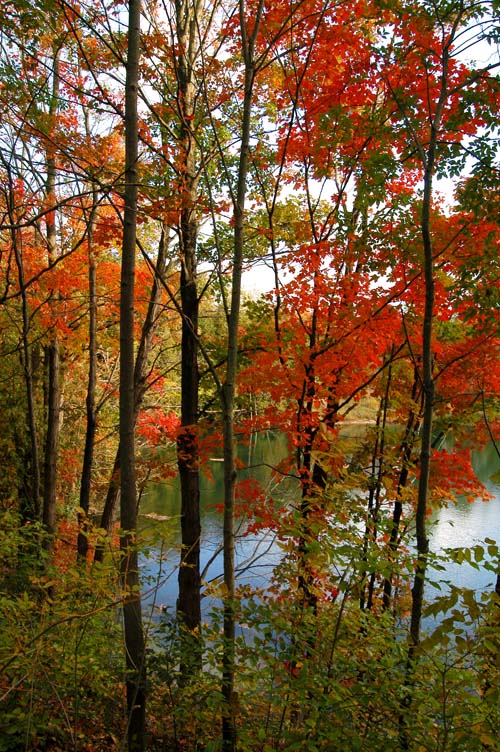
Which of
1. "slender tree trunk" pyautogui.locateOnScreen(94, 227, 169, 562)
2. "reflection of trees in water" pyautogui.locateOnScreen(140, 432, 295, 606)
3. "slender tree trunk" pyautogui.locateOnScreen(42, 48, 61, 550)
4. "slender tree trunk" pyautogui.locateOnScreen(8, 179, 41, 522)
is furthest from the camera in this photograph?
"slender tree trunk" pyautogui.locateOnScreen(42, 48, 61, 550)

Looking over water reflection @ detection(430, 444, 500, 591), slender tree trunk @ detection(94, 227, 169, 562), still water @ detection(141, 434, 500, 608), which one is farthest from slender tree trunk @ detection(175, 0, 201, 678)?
water reflection @ detection(430, 444, 500, 591)

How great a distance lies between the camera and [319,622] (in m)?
3.15

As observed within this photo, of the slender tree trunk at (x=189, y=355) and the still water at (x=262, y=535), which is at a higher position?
the slender tree trunk at (x=189, y=355)

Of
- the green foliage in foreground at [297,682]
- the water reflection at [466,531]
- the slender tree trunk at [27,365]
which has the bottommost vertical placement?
the water reflection at [466,531]

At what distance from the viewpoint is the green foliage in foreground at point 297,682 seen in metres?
2.14

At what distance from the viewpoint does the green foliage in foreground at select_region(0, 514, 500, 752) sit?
214 centimetres

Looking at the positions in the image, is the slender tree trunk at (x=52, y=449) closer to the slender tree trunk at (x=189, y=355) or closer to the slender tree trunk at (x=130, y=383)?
the slender tree trunk at (x=189, y=355)

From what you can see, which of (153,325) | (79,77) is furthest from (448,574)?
(79,77)

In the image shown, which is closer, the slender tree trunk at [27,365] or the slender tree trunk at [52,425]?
the slender tree trunk at [27,365]

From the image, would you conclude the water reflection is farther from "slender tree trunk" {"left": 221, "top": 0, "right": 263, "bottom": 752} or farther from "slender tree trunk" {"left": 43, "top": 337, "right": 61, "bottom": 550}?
"slender tree trunk" {"left": 221, "top": 0, "right": 263, "bottom": 752}

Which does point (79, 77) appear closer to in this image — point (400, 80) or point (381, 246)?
point (400, 80)

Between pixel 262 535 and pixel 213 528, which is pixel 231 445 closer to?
pixel 262 535

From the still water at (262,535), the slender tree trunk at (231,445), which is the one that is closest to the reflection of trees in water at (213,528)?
the still water at (262,535)

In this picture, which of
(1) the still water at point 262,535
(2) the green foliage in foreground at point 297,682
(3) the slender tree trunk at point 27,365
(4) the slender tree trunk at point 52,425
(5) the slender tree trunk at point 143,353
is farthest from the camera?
(1) the still water at point 262,535
